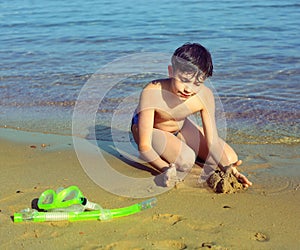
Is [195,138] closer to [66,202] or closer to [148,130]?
[148,130]

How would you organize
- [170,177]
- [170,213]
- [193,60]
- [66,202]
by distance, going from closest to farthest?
1. [66,202]
2. [170,213]
3. [170,177]
4. [193,60]

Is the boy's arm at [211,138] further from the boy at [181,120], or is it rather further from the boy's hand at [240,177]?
the boy's hand at [240,177]

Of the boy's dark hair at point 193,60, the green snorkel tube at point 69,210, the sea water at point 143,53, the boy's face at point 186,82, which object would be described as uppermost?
the boy's dark hair at point 193,60

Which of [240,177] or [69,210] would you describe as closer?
[69,210]

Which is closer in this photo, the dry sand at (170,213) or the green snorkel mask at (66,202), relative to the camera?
the dry sand at (170,213)

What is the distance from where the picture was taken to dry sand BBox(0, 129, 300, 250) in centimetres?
269

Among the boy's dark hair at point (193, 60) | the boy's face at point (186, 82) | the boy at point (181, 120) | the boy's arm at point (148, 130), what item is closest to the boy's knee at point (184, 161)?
the boy at point (181, 120)

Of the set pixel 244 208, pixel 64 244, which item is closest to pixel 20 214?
pixel 64 244

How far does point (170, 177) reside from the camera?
3.46 metres

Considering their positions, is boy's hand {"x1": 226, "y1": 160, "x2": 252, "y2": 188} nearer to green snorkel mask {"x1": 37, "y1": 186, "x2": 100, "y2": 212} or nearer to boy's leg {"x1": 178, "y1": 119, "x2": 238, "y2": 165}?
boy's leg {"x1": 178, "y1": 119, "x2": 238, "y2": 165}

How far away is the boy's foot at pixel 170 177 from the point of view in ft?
11.3

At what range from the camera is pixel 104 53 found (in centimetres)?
849

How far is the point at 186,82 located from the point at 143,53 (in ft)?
15.9

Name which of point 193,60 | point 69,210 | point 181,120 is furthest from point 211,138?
point 69,210
